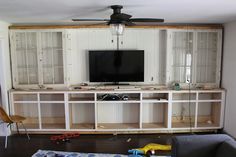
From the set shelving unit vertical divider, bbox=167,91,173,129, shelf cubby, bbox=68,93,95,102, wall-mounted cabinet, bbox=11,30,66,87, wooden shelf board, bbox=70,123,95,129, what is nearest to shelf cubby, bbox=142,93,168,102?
shelving unit vertical divider, bbox=167,91,173,129

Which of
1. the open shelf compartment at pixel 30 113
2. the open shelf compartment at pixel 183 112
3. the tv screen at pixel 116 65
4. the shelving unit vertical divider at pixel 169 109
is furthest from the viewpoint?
the open shelf compartment at pixel 183 112

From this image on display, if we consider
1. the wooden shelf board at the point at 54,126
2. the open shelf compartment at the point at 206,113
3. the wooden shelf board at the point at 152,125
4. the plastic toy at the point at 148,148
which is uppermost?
the open shelf compartment at the point at 206,113

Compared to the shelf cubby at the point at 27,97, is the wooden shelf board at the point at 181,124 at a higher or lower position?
lower

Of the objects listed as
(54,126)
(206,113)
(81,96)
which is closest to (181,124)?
(206,113)

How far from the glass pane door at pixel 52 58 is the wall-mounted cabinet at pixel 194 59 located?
7.59 ft

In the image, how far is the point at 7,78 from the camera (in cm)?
405

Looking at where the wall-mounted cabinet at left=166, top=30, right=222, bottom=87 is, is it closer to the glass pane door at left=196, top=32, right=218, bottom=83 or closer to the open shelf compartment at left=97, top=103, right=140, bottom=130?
the glass pane door at left=196, top=32, right=218, bottom=83

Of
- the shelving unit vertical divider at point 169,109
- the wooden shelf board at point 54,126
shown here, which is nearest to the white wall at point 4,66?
the wooden shelf board at point 54,126

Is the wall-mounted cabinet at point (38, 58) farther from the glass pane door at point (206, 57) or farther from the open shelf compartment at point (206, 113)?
the open shelf compartment at point (206, 113)

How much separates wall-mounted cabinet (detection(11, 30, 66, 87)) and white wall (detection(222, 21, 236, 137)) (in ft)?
11.1

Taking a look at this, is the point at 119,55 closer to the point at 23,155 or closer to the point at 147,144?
the point at 147,144

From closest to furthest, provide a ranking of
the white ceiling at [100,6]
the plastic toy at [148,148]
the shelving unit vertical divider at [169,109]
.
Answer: the white ceiling at [100,6] < the plastic toy at [148,148] < the shelving unit vertical divider at [169,109]

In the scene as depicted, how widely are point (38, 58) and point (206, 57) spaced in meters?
3.60

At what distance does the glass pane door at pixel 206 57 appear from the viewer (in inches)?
170
